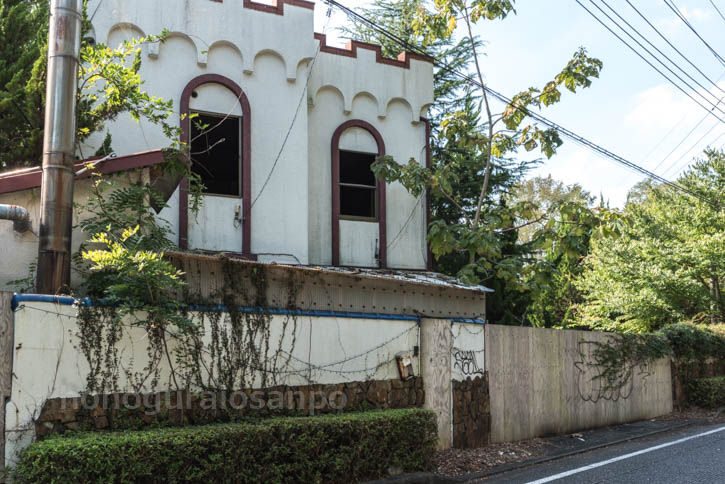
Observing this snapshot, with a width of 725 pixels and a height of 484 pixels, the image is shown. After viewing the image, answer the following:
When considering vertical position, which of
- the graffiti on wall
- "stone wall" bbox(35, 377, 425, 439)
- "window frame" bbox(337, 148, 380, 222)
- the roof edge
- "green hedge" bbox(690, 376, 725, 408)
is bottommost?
"green hedge" bbox(690, 376, 725, 408)

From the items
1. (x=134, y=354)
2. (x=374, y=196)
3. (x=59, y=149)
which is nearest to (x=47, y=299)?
(x=134, y=354)

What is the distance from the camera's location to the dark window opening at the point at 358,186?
14023mm

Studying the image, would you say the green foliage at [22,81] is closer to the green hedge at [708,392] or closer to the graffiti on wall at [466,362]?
the graffiti on wall at [466,362]

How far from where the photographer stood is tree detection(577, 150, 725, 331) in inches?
920

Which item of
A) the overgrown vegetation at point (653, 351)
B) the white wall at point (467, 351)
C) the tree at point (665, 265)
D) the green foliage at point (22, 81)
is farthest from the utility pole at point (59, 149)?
the tree at point (665, 265)

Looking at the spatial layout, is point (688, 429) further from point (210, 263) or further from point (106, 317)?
point (106, 317)

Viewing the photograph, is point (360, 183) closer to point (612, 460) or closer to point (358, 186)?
point (358, 186)

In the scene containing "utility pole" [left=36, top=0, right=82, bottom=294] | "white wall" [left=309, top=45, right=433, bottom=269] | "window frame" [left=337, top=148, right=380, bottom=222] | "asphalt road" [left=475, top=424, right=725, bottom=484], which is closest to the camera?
"utility pole" [left=36, top=0, right=82, bottom=294]

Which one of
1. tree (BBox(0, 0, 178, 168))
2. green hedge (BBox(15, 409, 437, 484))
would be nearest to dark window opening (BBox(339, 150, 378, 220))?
tree (BBox(0, 0, 178, 168))

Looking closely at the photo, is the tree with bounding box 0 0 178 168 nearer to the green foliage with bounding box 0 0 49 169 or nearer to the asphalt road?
the green foliage with bounding box 0 0 49 169

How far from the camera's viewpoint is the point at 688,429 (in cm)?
1514

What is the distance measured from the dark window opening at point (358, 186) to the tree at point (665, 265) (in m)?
12.9

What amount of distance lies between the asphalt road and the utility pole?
652 cm

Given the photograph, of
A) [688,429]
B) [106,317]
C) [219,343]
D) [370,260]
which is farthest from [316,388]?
[688,429]
